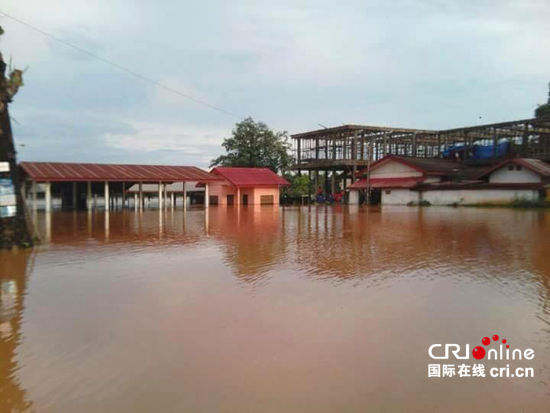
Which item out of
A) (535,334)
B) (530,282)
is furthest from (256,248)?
(535,334)

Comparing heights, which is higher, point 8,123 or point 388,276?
point 8,123

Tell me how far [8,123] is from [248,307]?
8924 millimetres

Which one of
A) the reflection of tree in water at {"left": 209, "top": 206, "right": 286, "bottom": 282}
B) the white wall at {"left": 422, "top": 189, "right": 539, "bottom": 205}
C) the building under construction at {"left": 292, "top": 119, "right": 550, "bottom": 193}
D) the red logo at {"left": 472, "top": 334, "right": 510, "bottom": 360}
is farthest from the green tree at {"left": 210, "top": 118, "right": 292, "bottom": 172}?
the red logo at {"left": 472, "top": 334, "right": 510, "bottom": 360}

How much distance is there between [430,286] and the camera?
785 cm

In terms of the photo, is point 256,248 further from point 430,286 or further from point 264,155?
point 264,155

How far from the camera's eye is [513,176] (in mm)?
32719

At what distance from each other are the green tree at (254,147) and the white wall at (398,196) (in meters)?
14.8

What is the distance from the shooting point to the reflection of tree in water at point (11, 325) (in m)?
3.93

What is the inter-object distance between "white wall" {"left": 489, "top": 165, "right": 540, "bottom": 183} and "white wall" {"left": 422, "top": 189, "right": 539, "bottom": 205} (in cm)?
114

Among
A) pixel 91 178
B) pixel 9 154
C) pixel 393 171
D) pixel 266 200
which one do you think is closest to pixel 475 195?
pixel 393 171

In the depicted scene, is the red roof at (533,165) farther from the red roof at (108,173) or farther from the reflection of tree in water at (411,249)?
the red roof at (108,173)

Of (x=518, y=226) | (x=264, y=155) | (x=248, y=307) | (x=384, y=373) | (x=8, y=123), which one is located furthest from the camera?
(x=264, y=155)

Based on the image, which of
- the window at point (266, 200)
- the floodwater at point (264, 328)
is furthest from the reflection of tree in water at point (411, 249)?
the window at point (266, 200)

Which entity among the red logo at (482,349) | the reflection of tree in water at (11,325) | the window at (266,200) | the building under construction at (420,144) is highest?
the building under construction at (420,144)
